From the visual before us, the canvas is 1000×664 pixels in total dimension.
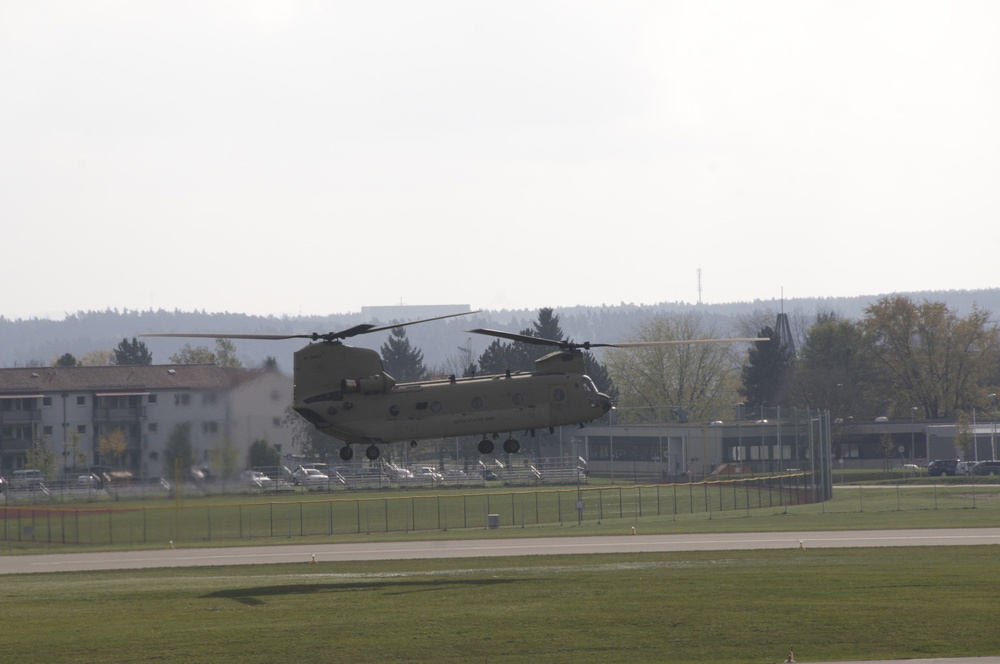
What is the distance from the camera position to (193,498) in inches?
2591

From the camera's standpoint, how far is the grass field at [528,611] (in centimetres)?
4216

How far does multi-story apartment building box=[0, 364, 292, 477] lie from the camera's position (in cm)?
6106

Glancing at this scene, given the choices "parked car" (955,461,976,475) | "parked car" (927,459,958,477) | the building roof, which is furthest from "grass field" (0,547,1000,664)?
"parked car" (927,459,958,477)

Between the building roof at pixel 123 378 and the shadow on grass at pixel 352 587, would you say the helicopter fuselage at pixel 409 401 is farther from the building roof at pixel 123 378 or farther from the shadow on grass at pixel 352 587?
the building roof at pixel 123 378

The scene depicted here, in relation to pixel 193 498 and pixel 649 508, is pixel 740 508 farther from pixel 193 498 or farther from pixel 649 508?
pixel 193 498

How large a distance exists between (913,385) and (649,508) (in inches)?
3546

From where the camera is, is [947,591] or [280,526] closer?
[947,591]

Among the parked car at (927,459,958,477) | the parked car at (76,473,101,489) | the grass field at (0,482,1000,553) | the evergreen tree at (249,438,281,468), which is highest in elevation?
the evergreen tree at (249,438,281,468)

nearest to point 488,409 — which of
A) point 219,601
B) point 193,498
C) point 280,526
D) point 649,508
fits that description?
point 219,601

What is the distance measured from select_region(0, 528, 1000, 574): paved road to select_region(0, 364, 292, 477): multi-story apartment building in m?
5.91

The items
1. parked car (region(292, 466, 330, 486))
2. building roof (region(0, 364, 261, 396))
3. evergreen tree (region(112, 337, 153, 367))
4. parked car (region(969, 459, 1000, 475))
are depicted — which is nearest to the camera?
building roof (region(0, 364, 261, 396))

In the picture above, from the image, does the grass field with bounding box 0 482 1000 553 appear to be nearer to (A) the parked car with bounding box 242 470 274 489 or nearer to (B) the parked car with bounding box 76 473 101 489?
(A) the parked car with bounding box 242 470 274 489

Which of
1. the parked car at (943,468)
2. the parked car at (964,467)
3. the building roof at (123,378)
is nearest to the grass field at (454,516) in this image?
the building roof at (123,378)

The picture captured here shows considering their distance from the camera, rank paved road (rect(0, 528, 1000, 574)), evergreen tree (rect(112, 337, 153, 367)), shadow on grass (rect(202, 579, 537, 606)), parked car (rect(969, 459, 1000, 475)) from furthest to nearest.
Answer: evergreen tree (rect(112, 337, 153, 367)) → parked car (rect(969, 459, 1000, 475)) → paved road (rect(0, 528, 1000, 574)) → shadow on grass (rect(202, 579, 537, 606))
